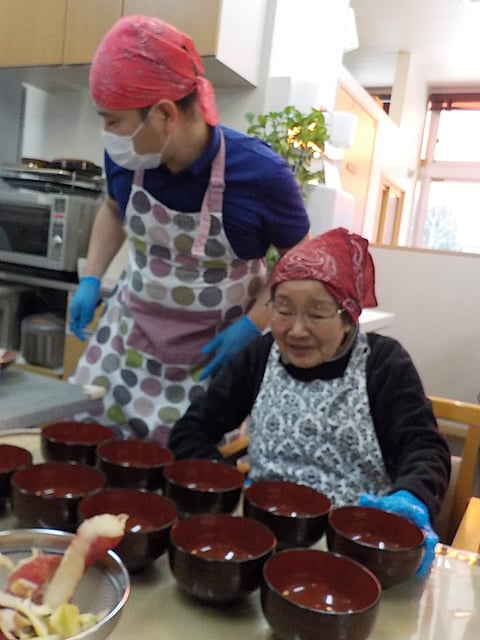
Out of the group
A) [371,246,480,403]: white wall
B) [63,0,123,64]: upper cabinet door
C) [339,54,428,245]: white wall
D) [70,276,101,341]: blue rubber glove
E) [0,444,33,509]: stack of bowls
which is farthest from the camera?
[339,54,428,245]: white wall

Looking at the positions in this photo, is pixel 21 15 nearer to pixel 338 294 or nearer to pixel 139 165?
pixel 139 165

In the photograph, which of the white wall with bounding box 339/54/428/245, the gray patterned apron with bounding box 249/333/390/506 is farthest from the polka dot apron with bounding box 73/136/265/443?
the white wall with bounding box 339/54/428/245

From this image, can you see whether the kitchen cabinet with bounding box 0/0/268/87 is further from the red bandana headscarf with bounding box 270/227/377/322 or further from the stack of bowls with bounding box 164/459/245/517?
the stack of bowls with bounding box 164/459/245/517

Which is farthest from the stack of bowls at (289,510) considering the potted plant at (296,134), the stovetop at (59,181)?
the stovetop at (59,181)

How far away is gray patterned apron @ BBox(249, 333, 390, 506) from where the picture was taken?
39.6 inches

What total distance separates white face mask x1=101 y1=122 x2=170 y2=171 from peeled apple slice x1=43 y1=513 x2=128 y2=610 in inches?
30.7

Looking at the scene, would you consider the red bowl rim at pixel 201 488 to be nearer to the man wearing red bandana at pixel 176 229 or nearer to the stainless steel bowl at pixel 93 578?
the stainless steel bowl at pixel 93 578

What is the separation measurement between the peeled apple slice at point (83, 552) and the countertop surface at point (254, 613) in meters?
0.07

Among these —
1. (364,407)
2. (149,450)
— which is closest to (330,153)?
(364,407)

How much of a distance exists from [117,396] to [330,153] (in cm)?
183

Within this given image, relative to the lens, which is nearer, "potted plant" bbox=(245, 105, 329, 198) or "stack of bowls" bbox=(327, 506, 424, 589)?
"stack of bowls" bbox=(327, 506, 424, 589)

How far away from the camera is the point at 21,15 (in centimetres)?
245

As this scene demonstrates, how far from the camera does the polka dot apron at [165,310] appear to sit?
119 centimetres

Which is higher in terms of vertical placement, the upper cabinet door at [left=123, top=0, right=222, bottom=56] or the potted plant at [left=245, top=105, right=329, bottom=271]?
the upper cabinet door at [left=123, top=0, right=222, bottom=56]
